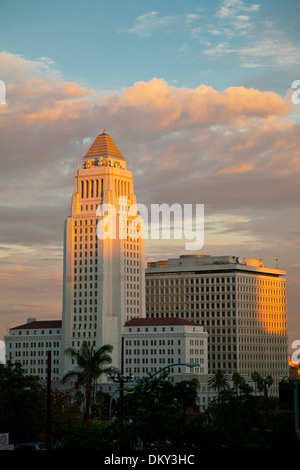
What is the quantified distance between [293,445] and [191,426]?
269 inches

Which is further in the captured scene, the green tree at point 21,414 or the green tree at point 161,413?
the green tree at point 21,414

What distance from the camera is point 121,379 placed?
74.3m

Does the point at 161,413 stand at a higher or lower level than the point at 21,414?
higher

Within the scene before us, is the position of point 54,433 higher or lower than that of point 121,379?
lower

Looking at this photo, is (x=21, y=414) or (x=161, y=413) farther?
(x=21, y=414)

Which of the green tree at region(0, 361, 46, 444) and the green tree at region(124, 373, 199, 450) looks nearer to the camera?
the green tree at region(124, 373, 199, 450)
